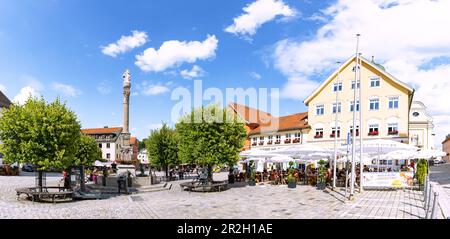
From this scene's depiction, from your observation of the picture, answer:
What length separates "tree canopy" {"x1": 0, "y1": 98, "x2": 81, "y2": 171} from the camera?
699 inches

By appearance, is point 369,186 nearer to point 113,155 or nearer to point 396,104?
point 396,104

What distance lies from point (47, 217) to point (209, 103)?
46.0ft

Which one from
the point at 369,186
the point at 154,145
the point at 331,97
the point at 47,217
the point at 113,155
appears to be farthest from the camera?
the point at 113,155

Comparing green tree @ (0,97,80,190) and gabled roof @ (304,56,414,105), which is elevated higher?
gabled roof @ (304,56,414,105)

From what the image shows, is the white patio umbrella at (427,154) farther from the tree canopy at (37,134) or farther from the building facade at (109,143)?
the building facade at (109,143)

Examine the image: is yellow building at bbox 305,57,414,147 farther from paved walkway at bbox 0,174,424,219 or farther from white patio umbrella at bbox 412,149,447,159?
paved walkway at bbox 0,174,424,219

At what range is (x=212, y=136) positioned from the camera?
2464cm

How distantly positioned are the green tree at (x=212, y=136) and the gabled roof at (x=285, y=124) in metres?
26.5

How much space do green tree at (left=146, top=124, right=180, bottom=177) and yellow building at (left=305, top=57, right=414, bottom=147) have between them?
64.4 feet

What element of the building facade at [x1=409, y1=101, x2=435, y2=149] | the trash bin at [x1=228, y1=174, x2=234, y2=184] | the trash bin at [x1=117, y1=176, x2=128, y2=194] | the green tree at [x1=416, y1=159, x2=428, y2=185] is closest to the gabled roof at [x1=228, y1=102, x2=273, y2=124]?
the building facade at [x1=409, y1=101, x2=435, y2=149]

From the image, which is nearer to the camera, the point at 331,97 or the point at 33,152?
the point at 33,152

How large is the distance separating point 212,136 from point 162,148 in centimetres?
1324
